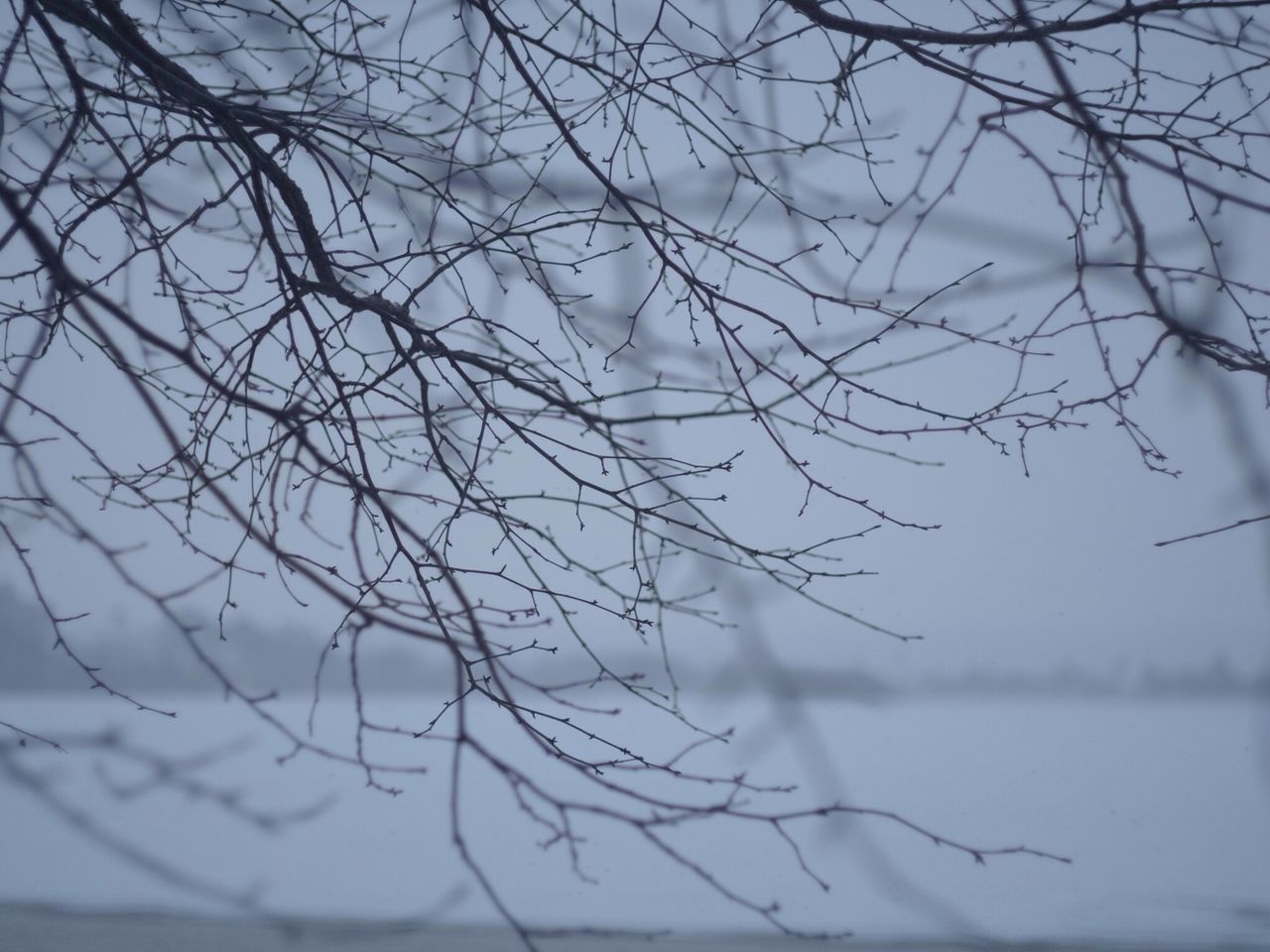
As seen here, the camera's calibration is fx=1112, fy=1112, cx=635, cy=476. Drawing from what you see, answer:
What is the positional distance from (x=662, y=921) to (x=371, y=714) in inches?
20.2

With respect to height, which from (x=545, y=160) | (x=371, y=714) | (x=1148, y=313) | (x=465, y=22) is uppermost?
(x=465, y=22)

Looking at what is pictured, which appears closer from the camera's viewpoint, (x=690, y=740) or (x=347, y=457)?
(x=347, y=457)

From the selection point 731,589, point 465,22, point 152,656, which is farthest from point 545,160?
point 152,656

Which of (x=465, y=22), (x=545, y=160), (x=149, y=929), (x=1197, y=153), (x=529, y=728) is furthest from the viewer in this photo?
(x=149, y=929)

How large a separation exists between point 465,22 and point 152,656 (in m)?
1.05

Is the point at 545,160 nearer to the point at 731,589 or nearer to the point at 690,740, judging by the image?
the point at 731,589

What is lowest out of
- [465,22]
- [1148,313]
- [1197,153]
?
[1148,313]

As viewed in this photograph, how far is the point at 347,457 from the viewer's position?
1.25 m

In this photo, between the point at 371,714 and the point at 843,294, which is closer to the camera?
the point at 843,294

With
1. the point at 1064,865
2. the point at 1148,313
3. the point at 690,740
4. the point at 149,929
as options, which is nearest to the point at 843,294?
the point at 1148,313

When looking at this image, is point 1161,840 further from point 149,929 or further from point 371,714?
point 149,929

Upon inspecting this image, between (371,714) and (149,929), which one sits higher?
(371,714)

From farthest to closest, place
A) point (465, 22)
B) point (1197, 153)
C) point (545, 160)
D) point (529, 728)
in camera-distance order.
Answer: point (465, 22), point (545, 160), point (1197, 153), point (529, 728)

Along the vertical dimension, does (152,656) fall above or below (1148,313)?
below
